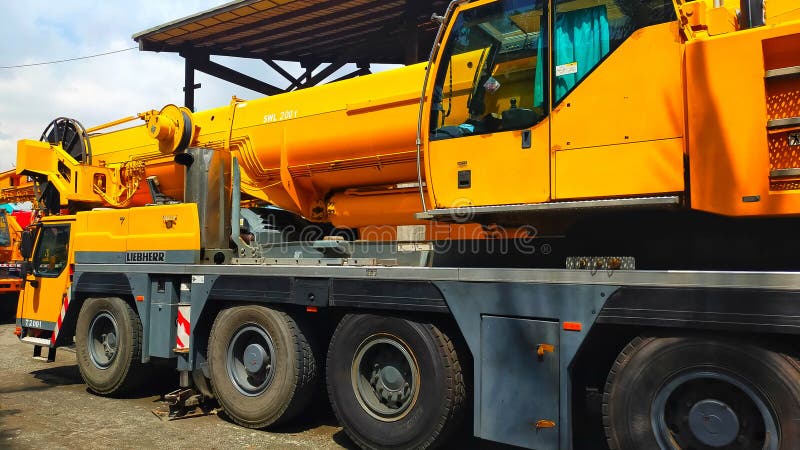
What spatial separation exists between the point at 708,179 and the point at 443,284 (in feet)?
6.02

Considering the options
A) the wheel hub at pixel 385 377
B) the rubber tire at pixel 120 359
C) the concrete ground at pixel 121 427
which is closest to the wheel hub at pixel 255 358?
the concrete ground at pixel 121 427

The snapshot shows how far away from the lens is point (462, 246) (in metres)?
4.75

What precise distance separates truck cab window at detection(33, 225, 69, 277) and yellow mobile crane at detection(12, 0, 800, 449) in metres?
1.79

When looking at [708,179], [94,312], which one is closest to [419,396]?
[708,179]

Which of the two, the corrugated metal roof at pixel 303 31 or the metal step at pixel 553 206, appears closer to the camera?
the metal step at pixel 553 206

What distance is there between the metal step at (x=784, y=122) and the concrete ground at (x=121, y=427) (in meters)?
3.21

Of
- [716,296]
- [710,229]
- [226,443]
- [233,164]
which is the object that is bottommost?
[226,443]

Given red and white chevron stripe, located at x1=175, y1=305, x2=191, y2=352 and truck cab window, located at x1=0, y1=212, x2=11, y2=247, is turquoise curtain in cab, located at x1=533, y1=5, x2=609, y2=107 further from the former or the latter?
truck cab window, located at x1=0, y1=212, x2=11, y2=247

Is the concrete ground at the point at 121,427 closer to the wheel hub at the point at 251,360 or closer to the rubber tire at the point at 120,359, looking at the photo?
the rubber tire at the point at 120,359

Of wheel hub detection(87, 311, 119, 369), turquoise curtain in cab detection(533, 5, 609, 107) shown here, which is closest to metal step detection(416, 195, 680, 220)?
turquoise curtain in cab detection(533, 5, 609, 107)

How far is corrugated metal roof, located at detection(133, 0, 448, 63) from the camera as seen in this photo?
13.4 meters

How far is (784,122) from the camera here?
3.11 meters

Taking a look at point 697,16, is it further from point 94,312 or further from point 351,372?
point 94,312

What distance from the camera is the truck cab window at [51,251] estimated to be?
25.7ft
